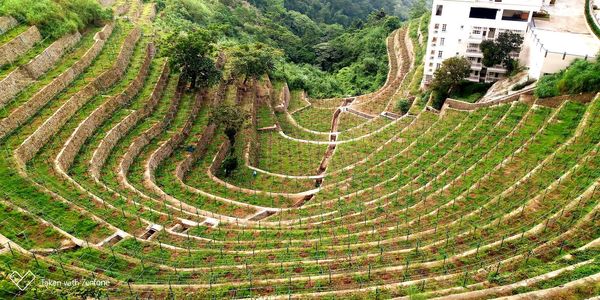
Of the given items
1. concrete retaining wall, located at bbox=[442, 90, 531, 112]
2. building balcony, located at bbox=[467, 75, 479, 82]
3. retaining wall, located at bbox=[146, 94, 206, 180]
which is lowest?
retaining wall, located at bbox=[146, 94, 206, 180]

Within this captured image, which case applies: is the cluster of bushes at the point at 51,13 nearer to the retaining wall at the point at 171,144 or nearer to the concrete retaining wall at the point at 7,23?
the concrete retaining wall at the point at 7,23

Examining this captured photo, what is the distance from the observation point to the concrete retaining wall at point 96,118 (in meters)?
32.7

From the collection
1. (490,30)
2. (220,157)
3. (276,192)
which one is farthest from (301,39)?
(276,192)

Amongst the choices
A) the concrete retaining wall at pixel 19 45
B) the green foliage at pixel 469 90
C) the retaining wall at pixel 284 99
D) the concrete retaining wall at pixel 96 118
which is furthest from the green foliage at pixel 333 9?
the concrete retaining wall at pixel 19 45

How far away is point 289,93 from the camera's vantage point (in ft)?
208

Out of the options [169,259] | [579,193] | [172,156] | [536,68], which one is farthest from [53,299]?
[536,68]

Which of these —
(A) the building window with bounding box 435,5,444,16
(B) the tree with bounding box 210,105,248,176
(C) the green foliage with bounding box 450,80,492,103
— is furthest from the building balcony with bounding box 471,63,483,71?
(B) the tree with bounding box 210,105,248,176

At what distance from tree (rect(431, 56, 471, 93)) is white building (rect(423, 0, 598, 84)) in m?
4.12

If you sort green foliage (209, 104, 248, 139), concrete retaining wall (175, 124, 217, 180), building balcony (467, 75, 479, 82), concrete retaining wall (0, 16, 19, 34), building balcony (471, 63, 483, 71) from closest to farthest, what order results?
concrete retaining wall (175, 124, 217, 180) → green foliage (209, 104, 248, 139) → concrete retaining wall (0, 16, 19, 34) → building balcony (471, 63, 483, 71) → building balcony (467, 75, 479, 82)

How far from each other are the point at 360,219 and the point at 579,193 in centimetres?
1277

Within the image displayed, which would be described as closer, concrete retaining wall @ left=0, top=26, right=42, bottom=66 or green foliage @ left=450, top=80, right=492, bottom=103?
concrete retaining wall @ left=0, top=26, right=42, bottom=66

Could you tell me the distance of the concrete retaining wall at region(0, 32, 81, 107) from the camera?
36031 mm

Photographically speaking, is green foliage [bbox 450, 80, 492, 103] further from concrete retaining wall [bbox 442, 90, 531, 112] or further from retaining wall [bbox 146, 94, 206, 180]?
retaining wall [bbox 146, 94, 206, 180]

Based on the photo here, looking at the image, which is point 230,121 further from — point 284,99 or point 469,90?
point 469,90
